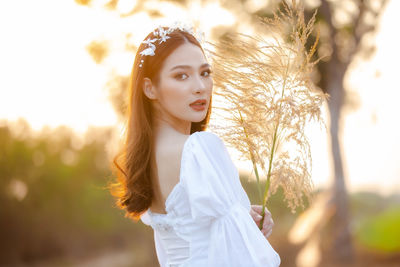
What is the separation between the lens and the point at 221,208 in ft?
5.73

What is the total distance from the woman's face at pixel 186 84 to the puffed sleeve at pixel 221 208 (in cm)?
29

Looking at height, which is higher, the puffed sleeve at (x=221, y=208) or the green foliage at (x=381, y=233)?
the puffed sleeve at (x=221, y=208)

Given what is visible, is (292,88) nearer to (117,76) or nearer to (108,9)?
(108,9)

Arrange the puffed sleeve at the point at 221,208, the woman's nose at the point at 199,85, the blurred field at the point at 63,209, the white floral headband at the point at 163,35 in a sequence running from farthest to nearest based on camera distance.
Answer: the blurred field at the point at 63,209
the white floral headband at the point at 163,35
the woman's nose at the point at 199,85
the puffed sleeve at the point at 221,208

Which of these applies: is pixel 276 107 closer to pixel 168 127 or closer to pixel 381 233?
pixel 168 127

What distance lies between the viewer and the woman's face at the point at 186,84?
205cm

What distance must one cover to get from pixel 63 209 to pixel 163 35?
1013 centimetres

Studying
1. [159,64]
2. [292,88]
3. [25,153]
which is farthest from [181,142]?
[25,153]

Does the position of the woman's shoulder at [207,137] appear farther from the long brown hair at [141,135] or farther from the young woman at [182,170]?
the long brown hair at [141,135]

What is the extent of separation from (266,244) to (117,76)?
261 inches

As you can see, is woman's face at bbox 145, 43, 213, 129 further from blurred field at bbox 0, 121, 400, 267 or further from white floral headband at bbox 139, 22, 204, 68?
blurred field at bbox 0, 121, 400, 267

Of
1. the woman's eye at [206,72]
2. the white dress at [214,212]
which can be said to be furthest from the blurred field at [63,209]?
the white dress at [214,212]

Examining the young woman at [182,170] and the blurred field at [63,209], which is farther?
the blurred field at [63,209]

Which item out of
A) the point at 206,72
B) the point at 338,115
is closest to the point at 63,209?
the point at 338,115
